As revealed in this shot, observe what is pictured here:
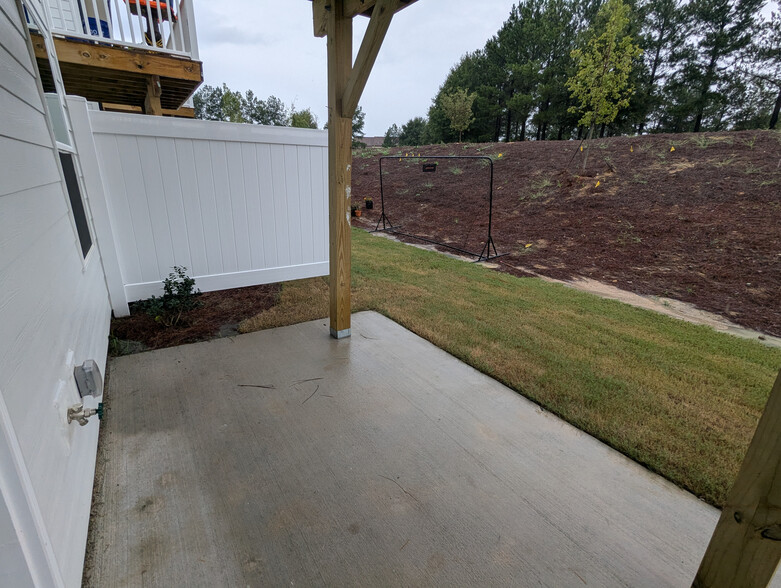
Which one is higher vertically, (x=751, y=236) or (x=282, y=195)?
(x=282, y=195)

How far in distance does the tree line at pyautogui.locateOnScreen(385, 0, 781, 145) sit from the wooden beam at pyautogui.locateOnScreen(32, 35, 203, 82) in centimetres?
1685

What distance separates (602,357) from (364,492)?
7.13ft

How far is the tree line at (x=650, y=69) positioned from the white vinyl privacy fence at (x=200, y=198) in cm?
1716

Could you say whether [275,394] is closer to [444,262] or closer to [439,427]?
[439,427]

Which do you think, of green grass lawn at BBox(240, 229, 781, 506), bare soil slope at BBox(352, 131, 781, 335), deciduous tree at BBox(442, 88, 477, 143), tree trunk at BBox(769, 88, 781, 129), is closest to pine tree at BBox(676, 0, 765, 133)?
tree trunk at BBox(769, 88, 781, 129)

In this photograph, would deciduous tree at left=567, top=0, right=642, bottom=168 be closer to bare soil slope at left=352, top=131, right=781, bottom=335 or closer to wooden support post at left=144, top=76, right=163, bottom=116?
bare soil slope at left=352, top=131, right=781, bottom=335

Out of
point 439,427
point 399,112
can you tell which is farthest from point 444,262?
point 399,112

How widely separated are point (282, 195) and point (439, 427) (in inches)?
103

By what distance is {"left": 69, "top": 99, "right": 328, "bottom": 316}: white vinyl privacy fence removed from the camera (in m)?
2.86

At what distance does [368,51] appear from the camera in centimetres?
215

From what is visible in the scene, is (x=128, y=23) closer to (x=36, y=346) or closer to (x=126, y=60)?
(x=126, y=60)

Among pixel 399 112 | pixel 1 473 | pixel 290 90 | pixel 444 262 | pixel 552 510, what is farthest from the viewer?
pixel 399 112

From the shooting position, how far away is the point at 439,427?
2.03 m

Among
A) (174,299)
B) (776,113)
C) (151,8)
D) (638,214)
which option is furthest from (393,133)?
(174,299)
